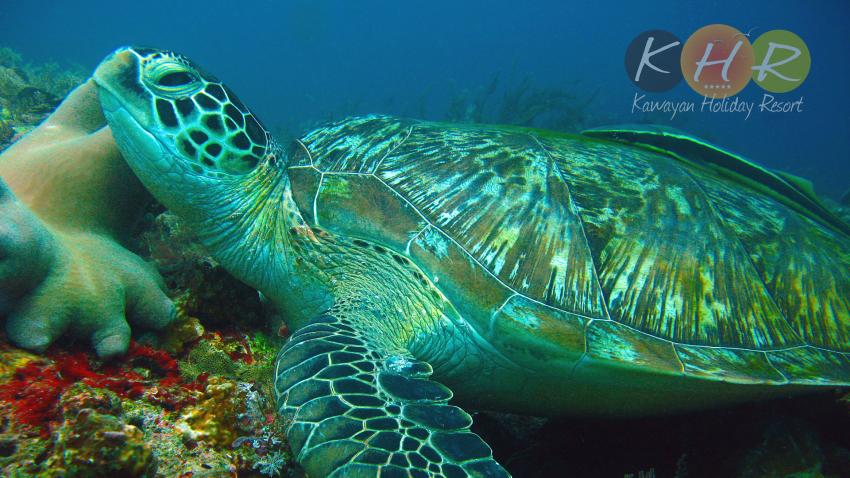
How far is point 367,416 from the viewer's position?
3.93 feet

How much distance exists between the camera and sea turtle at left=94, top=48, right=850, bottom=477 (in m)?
1.55

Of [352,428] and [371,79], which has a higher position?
[371,79]

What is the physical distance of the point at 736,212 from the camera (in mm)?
1976

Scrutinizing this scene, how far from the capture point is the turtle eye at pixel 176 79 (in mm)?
1860

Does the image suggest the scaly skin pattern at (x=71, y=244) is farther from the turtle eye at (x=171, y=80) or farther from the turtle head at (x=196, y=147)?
the turtle eye at (x=171, y=80)

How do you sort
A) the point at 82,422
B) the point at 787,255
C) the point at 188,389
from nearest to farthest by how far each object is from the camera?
the point at 82,422, the point at 188,389, the point at 787,255

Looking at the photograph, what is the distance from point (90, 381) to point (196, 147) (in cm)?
115

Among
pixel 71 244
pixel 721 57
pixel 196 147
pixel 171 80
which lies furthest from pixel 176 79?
pixel 721 57

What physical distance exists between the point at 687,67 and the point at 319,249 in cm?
2820

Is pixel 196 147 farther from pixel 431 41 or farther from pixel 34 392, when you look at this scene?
pixel 431 41

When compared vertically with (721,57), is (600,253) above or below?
below

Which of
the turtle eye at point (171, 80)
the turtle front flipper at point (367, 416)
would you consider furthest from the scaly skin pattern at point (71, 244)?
the turtle front flipper at point (367, 416)

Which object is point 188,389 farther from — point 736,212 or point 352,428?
point 736,212

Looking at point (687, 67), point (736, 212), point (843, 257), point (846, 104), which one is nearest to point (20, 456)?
point (736, 212)
